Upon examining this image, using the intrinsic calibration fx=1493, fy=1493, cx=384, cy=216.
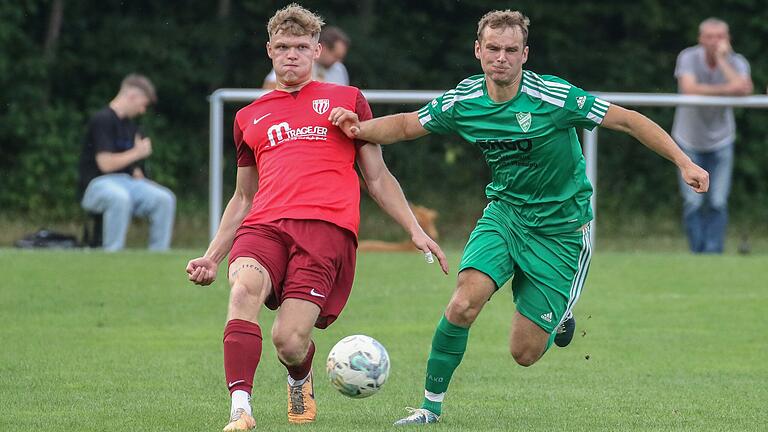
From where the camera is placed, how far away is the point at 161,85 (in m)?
23.0

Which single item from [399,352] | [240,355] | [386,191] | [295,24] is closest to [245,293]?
[240,355]

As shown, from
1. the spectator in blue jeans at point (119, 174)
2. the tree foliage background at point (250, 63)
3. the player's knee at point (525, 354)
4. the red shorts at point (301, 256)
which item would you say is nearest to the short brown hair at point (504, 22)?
the red shorts at point (301, 256)

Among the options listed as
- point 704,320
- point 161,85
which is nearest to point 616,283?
point 704,320

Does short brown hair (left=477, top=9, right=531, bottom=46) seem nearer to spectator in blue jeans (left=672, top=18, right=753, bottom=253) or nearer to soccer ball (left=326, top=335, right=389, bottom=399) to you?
soccer ball (left=326, top=335, right=389, bottom=399)

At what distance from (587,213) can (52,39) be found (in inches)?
644

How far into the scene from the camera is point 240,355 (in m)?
6.32

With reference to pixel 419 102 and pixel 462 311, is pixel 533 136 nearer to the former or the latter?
pixel 462 311

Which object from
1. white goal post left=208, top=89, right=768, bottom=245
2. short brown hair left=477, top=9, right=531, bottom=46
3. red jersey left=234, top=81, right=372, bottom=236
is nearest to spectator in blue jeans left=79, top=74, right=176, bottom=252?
white goal post left=208, top=89, right=768, bottom=245

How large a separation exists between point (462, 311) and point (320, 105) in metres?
1.16

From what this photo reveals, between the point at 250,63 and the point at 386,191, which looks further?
the point at 250,63

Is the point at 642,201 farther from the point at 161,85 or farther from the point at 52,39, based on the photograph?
the point at 52,39

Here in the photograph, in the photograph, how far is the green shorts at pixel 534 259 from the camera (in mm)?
7082

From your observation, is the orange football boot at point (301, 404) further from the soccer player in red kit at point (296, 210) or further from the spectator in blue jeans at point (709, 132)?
the spectator in blue jeans at point (709, 132)

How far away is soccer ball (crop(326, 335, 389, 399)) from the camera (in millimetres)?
6570
